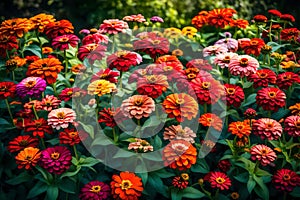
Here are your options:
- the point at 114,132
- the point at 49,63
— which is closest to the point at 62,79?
the point at 49,63

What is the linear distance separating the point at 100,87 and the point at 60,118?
251 millimetres

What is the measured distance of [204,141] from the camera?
7.84 ft

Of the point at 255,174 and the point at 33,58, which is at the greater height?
the point at 33,58

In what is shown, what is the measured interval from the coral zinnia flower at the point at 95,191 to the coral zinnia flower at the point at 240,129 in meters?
0.65

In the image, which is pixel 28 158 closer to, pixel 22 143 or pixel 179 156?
pixel 22 143

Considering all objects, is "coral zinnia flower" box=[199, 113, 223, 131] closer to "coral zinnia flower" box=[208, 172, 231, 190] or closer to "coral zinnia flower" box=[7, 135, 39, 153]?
"coral zinnia flower" box=[208, 172, 231, 190]

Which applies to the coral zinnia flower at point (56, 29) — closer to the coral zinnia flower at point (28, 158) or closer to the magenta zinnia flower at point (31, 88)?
the magenta zinnia flower at point (31, 88)

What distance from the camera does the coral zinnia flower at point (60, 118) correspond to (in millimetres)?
2211

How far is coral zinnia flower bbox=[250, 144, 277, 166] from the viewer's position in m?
2.16

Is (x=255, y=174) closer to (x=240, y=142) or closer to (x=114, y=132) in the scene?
(x=240, y=142)

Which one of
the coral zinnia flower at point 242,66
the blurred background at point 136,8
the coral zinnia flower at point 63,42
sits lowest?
the blurred background at point 136,8

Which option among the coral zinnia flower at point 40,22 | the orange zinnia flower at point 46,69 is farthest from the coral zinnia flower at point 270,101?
the coral zinnia flower at point 40,22

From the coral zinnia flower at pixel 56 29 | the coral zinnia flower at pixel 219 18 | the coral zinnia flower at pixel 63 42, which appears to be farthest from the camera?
the coral zinnia flower at pixel 219 18

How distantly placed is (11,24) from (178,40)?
1.08m
